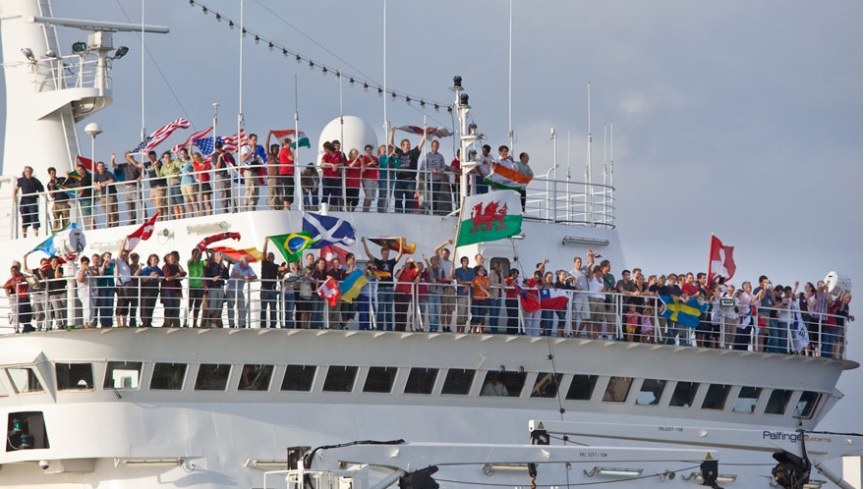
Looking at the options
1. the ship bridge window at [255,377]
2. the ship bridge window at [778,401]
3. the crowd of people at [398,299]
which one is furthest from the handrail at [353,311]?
the ship bridge window at [778,401]

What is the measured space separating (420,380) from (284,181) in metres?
5.02

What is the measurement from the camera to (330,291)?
109 feet

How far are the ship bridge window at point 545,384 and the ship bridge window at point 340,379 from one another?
3408 mm

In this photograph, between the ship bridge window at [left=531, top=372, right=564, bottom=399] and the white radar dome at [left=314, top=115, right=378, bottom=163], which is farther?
the white radar dome at [left=314, top=115, right=378, bottom=163]

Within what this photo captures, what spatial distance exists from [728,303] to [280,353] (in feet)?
27.8

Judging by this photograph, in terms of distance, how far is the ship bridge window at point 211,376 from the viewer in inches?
1321

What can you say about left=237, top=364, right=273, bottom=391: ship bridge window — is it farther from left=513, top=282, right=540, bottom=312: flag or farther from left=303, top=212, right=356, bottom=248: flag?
left=513, top=282, right=540, bottom=312: flag

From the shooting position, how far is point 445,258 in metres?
34.7

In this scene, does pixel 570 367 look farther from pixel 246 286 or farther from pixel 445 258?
pixel 246 286

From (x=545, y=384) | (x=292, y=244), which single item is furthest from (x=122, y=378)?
(x=545, y=384)

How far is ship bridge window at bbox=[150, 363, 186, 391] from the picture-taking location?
33.5m

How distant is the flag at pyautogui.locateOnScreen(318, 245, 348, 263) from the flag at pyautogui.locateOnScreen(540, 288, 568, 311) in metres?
3.78

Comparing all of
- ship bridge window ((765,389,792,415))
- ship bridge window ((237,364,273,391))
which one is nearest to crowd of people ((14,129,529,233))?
ship bridge window ((237,364,273,391))

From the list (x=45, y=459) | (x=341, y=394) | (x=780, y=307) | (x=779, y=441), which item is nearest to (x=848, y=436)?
(x=779, y=441)
